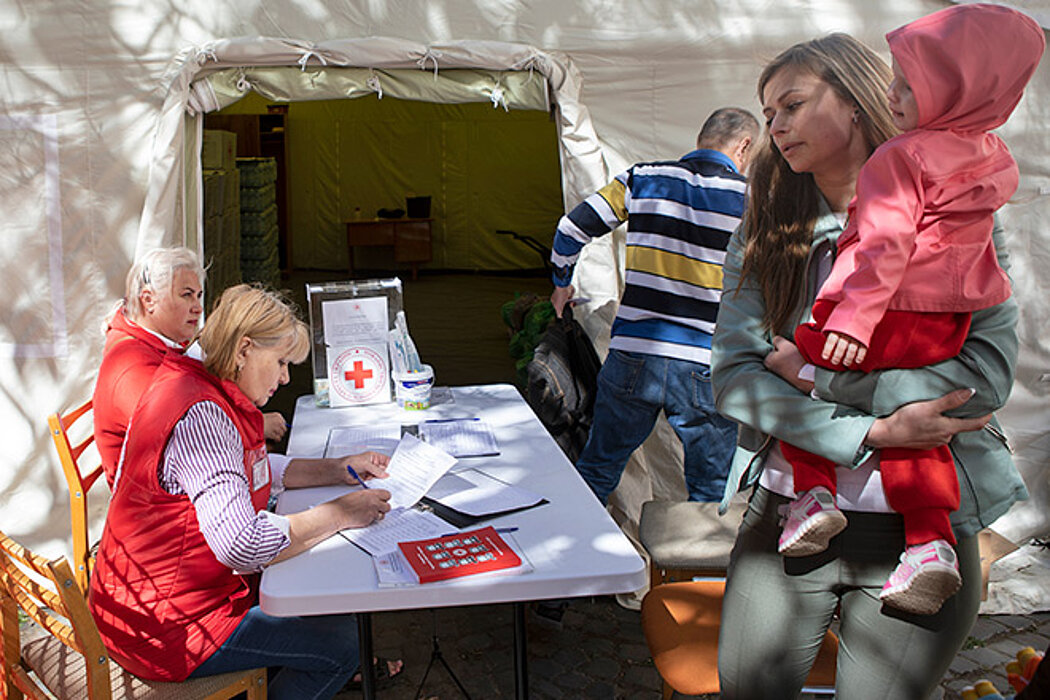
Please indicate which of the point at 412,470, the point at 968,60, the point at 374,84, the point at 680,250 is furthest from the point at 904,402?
the point at 374,84

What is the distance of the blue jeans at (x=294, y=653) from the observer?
2.40m

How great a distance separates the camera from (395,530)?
7.98 feet

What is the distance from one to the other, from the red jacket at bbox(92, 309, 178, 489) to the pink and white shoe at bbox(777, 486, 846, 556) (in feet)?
6.64

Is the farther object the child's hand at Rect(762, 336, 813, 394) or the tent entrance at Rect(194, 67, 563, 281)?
the tent entrance at Rect(194, 67, 563, 281)

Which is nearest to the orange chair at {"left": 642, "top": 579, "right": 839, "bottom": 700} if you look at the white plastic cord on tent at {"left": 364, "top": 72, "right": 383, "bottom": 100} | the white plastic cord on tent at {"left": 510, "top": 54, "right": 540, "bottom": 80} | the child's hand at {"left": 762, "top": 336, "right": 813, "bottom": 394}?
the child's hand at {"left": 762, "top": 336, "right": 813, "bottom": 394}

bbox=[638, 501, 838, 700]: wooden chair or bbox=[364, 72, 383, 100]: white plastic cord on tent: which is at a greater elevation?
Result: bbox=[364, 72, 383, 100]: white plastic cord on tent

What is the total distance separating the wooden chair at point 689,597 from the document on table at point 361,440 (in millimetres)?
886

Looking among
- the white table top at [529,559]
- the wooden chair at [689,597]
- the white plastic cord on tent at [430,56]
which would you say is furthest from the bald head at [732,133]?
the white table top at [529,559]

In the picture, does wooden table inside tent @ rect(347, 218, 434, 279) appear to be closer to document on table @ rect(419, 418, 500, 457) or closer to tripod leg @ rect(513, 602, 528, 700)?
Answer: document on table @ rect(419, 418, 500, 457)

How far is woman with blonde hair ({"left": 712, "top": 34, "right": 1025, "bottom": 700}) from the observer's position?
1.74 meters

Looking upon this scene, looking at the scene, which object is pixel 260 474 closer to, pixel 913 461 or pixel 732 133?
pixel 913 461

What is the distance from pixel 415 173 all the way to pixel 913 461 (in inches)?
541

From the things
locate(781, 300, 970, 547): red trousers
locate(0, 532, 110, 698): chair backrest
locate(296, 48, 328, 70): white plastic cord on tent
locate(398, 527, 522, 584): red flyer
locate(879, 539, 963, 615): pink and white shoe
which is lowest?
locate(0, 532, 110, 698): chair backrest

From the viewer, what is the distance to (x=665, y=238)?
3.77m
